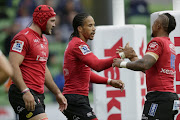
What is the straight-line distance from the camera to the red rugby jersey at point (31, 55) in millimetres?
5883

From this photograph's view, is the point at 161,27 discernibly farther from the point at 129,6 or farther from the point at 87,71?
the point at 129,6

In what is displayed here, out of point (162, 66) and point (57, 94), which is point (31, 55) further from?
point (162, 66)

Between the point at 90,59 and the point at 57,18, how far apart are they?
776cm

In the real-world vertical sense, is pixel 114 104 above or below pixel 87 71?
below

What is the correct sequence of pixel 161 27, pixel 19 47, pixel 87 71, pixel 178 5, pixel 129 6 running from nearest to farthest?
pixel 19 47
pixel 161 27
pixel 87 71
pixel 178 5
pixel 129 6

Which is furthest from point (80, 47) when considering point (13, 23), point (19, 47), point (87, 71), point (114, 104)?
point (13, 23)

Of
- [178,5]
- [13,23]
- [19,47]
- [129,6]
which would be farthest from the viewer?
[129,6]

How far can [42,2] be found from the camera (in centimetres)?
1380

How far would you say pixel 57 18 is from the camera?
1401 centimetres

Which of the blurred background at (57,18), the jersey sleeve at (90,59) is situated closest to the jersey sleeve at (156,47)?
the jersey sleeve at (90,59)

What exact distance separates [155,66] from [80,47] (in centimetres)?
105

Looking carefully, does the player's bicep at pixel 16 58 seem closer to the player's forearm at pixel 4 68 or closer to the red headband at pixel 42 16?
the red headband at pixel 42 16

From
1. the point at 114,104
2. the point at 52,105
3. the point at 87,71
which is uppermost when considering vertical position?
the point at 87,71

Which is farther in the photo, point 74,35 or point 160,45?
point 74,35
